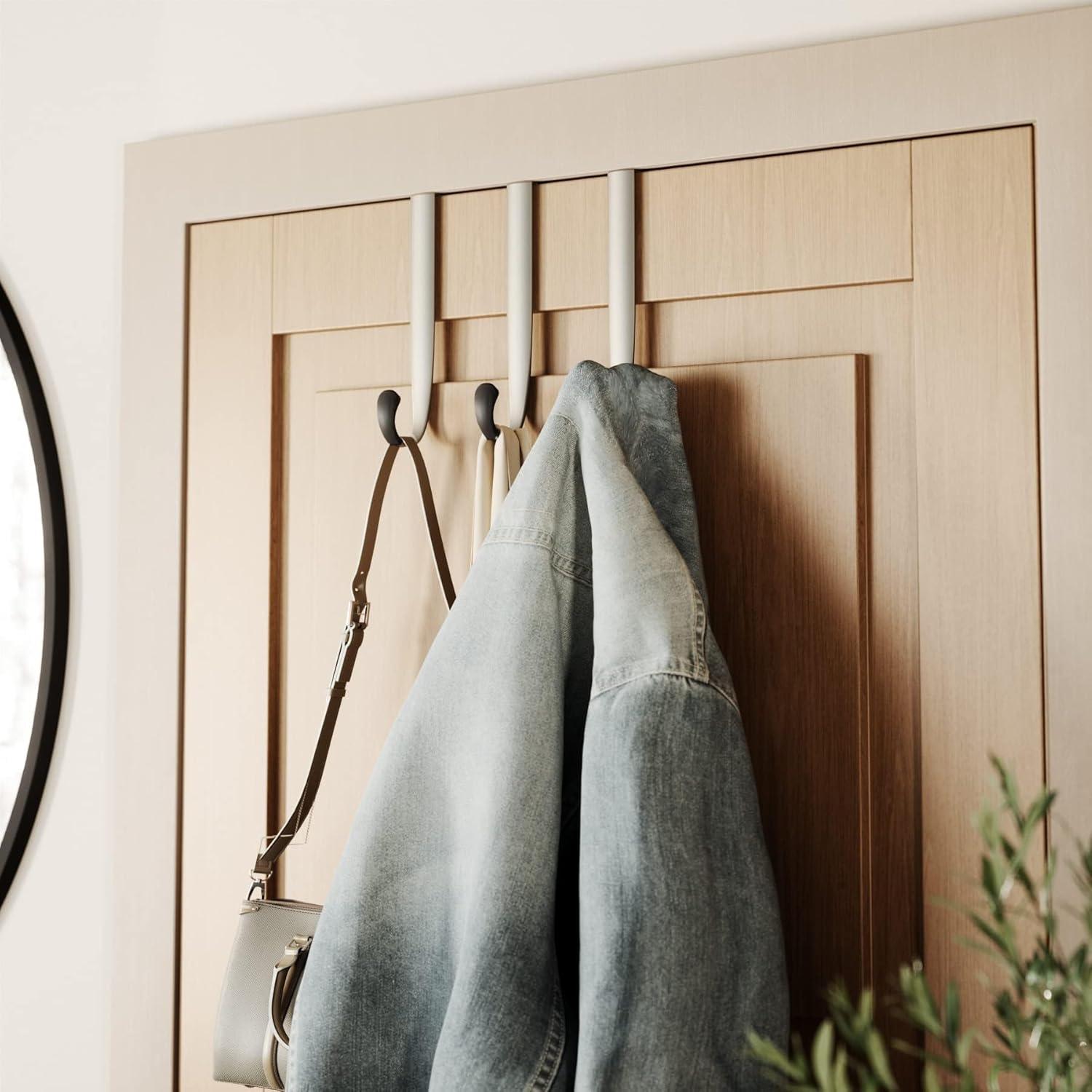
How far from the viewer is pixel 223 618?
0.96 metres

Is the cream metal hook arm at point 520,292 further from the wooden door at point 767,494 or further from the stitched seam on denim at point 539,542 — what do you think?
the stitched seam on denim at point 539,542

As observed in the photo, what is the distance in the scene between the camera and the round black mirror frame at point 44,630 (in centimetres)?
99

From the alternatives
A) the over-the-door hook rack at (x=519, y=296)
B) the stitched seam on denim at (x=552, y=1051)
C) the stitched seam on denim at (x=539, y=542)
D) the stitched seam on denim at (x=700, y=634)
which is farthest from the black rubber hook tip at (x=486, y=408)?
the stitched seam on denim at (x=552, y=1051)

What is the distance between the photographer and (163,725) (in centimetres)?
97

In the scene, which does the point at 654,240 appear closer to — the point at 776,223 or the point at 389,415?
the point at 776,223

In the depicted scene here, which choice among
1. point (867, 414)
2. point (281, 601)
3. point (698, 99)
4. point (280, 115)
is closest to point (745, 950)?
point (867, 414)

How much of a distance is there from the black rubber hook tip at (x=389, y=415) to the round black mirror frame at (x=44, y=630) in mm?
339

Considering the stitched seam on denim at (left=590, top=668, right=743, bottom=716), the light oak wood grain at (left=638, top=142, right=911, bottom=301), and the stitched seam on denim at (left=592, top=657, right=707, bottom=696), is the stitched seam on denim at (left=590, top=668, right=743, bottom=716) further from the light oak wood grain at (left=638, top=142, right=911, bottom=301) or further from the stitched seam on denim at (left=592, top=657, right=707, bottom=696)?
the light oak wood grain at (left=638, top=142, right=911, bottom=301)

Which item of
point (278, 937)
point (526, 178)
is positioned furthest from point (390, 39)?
point (278, 937)

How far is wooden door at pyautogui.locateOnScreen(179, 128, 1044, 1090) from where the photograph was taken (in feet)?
2.54

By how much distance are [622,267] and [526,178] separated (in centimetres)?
11

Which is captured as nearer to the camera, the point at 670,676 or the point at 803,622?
the point at 670,676

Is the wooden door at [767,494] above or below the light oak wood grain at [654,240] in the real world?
below

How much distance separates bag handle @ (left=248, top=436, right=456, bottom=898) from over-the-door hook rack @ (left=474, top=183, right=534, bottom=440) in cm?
8
